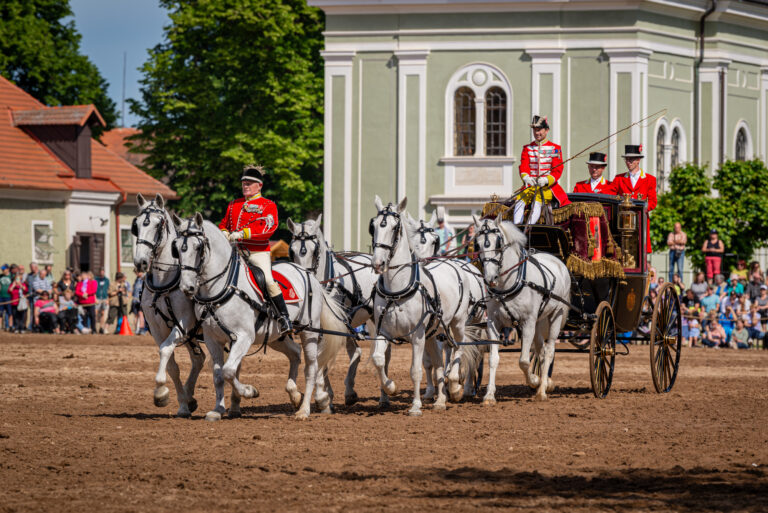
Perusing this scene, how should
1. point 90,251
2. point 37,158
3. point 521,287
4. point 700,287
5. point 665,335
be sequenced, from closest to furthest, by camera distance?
1. point 521,287
2. point 665,335
3. point 700,287
4. point 37,158
5. point 90,251

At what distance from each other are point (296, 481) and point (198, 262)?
13.6ft

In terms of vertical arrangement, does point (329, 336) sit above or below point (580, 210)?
below

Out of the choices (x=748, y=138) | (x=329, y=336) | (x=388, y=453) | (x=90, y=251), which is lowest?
(x=388, y=453)

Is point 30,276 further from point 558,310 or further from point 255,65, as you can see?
point 558,310

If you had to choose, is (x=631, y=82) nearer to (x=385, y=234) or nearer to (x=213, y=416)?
(x=385, y=234)

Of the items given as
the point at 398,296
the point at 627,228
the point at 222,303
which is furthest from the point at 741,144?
the point at 222,303

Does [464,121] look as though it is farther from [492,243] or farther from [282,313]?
[282,313]

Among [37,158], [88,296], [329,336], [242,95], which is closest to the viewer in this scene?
[329,336]

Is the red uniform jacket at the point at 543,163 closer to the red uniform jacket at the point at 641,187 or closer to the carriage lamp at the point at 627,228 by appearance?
the carriage lamp at the point at 627,228

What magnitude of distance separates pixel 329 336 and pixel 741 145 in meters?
29.5

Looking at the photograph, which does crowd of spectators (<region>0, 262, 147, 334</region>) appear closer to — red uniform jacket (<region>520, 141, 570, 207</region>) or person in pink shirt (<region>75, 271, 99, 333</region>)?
person in pink shirt (<region>75, 271, 99, 333</region>)

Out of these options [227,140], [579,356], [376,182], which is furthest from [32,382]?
[227,140]

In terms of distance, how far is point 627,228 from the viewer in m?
17.8

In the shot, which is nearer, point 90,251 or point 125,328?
point 125,328
